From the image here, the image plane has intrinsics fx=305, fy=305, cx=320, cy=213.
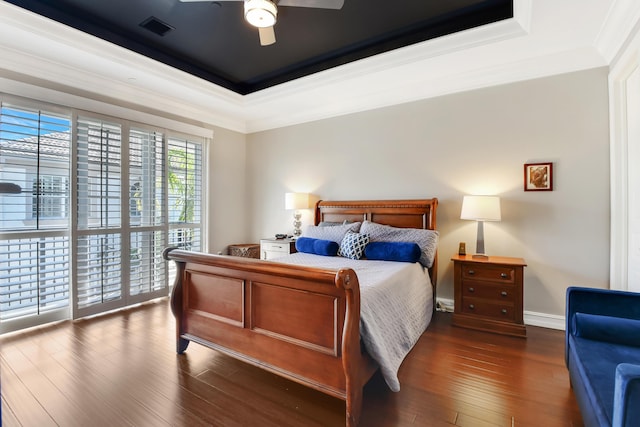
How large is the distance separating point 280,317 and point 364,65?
275 cm

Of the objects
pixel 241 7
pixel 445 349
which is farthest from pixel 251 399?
pixel 241 7

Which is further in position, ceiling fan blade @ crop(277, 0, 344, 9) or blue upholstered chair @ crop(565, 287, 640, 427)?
ceiling fan blade @ crop(277, 0, 344, 9)

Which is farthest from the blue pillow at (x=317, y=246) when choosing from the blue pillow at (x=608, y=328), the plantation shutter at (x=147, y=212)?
the blue pillow at (x=608, y=328)

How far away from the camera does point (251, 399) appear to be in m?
1.97

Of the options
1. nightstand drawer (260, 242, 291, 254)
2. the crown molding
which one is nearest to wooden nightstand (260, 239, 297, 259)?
nightstand drawer (260, 242, 291, 254)

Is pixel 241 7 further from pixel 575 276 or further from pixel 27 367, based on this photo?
pixel 575 276

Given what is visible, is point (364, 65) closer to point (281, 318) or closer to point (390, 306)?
point (390, 306)

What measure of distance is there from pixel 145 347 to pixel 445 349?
2.62m

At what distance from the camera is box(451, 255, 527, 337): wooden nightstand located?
2885 mm

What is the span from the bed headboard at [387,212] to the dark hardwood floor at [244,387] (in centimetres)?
116

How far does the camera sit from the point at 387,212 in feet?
12.6

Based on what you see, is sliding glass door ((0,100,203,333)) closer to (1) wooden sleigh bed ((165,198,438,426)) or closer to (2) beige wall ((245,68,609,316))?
(1) wooden sleigh bed ((165,198,438,426))

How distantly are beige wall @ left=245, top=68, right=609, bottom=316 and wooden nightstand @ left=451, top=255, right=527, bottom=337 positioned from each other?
0.42 metres

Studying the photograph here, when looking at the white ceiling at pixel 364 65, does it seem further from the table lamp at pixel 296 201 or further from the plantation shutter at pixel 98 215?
the table lamp at pixel 296 201
